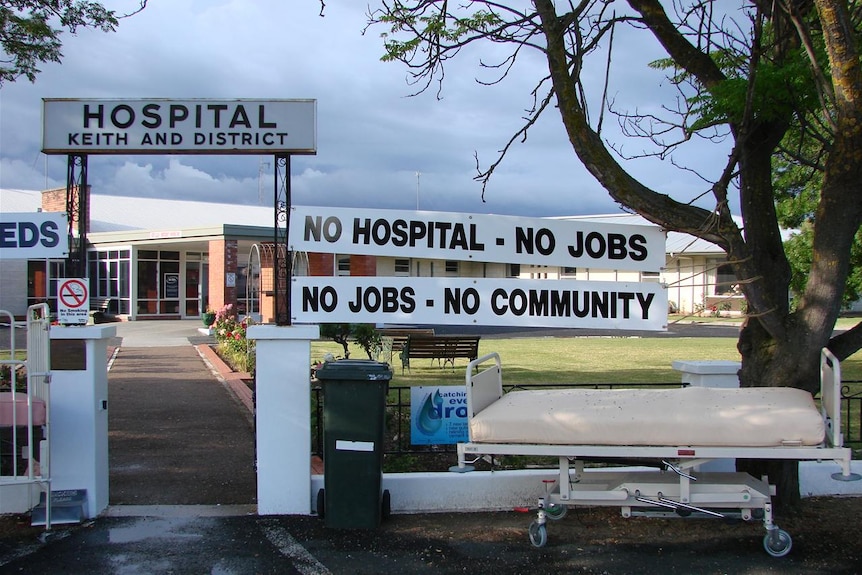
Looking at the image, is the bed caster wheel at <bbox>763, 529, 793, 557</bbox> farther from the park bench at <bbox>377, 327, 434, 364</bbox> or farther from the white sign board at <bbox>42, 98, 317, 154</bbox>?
the park bench at <bbox>377, 327, 434, 364</bbox>

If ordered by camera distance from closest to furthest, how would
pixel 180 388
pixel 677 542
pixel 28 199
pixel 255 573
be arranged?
1. pixel 255 573
2. pixel 677 542
3. pixel 180 388
4. pixel 28 199

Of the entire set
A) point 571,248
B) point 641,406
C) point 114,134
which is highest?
point 114,134

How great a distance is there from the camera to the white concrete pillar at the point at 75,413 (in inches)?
237

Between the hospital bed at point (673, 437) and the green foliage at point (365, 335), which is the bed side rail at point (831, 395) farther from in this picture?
the green foliage at point (365, 335)

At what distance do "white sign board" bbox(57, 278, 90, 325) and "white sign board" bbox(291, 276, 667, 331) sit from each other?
167 cm

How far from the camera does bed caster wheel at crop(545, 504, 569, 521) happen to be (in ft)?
17.7

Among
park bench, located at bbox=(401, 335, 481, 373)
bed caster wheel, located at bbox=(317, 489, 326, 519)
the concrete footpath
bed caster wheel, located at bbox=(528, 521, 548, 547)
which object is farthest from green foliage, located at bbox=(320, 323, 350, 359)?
bed caster wheel, located at bbox=(528, 521, 548, 547)

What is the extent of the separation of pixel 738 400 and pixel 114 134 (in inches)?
212

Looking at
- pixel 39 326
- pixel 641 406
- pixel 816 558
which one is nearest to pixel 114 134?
pixel 39 326

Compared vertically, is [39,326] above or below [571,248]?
below

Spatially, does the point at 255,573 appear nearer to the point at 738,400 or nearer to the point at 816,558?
the point at 738,400

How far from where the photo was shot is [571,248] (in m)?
6.35

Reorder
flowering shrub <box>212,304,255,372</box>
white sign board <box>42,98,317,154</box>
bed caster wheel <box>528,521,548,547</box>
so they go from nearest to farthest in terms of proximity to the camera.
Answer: bed caster wheel <box>528,521,548,547</box> → white sign board <box>42,98,317,154</box> → flowering shrub <box>212,304,255,372</box>

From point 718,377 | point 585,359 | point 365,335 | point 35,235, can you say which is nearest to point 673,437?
point 718,377
